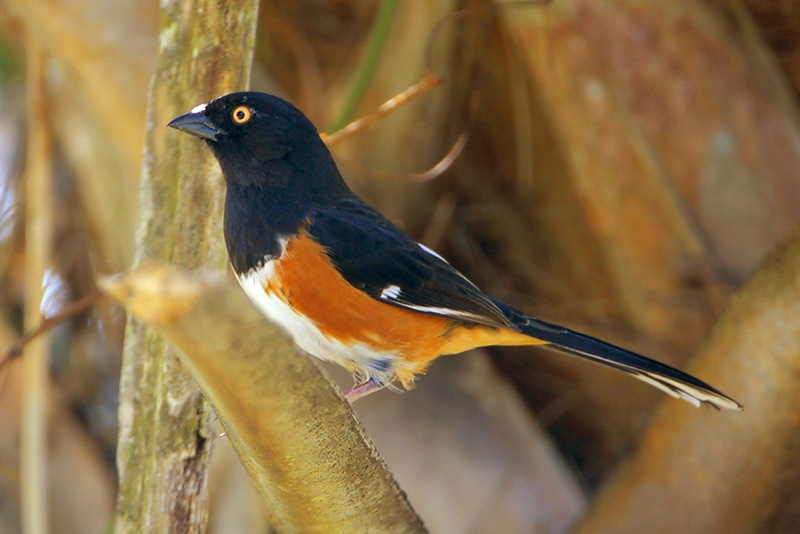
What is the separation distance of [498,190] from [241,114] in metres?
1.92

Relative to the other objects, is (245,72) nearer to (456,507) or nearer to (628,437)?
(456,507)

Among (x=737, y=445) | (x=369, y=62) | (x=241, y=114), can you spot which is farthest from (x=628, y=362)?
(x=369, y=62)

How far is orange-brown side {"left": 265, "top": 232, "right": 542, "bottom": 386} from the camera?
6.85 feet

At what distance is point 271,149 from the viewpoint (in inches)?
89.6

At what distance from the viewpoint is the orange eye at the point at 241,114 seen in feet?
7.07

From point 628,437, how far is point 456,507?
106cm

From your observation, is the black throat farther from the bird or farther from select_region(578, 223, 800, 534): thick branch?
select_region(578, 223, 800, 534): thick branch

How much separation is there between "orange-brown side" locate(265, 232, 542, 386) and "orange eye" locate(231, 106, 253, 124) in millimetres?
341

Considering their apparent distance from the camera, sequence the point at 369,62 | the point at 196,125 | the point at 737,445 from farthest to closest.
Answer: the point at 369,62 < the point at 737,445 < the point at 196,125

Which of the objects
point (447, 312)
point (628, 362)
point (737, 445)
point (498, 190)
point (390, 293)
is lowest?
point (737, 445)

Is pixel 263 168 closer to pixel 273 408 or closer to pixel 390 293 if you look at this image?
pixel 390 293

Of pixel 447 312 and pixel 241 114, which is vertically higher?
pixel 241 114

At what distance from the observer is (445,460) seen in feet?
9.68

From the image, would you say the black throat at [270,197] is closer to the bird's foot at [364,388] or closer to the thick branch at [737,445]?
the bird's foot at [364,388]
